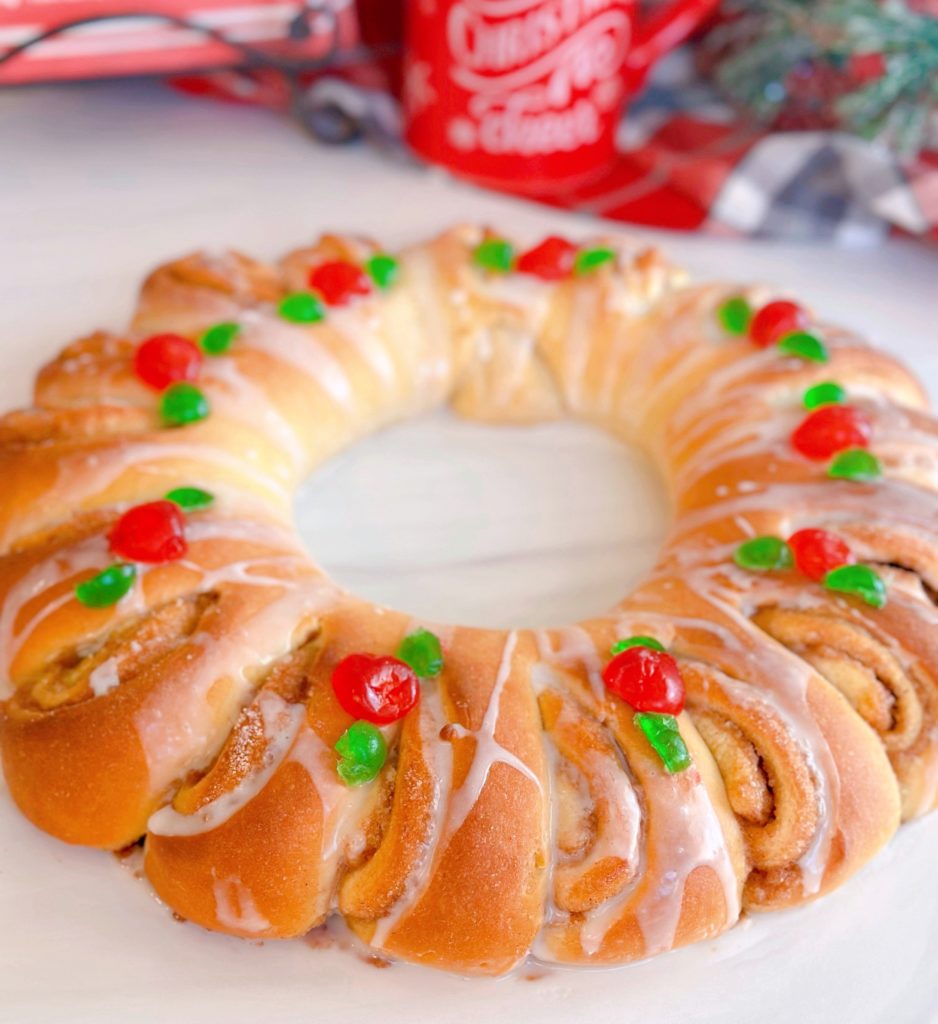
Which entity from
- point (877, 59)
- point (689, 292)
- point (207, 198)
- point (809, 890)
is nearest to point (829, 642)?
point (809, 890)

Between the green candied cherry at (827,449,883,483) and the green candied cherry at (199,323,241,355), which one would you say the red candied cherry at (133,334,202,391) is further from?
the green candied cherry at (827,449,883,483)

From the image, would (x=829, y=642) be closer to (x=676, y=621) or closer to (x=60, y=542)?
(x=676, y=621)

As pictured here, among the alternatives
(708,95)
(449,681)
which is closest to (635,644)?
(449,681)

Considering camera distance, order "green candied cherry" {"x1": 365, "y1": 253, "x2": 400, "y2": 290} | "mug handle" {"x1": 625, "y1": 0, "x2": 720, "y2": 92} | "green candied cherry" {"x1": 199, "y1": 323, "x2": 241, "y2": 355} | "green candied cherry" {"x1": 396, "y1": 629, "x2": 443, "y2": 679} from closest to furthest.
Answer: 1. "green candied cherry" {"x1": 396, "y1": 629, "x2": 443, "y2": 679}
2. "green candied cherry" {"x1": 199, "y1": 323, "x2": 241, "y2": 355}
3. "green candied cherry" {"x1": 365, "y1": 253, "x2": 400, "y2": 290}
4. "mug handle" {"x1": 625, "y1": 0, "x2": 720, "y2": 92}

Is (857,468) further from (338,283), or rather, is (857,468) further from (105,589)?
(105,589)

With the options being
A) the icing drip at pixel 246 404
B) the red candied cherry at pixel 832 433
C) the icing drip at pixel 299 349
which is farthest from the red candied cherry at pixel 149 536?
the red candied cherry at pixel 832 433

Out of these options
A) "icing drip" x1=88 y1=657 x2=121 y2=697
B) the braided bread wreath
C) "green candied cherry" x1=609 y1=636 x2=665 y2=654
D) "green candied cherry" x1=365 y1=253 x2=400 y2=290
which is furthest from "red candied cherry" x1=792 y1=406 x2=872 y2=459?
"icing drip" x1=88 y1=657 x2=121 y2=697

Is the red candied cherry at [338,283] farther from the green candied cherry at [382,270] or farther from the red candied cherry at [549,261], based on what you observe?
the red candied cherry at [549,261]

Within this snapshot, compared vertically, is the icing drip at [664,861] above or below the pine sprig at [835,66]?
below
